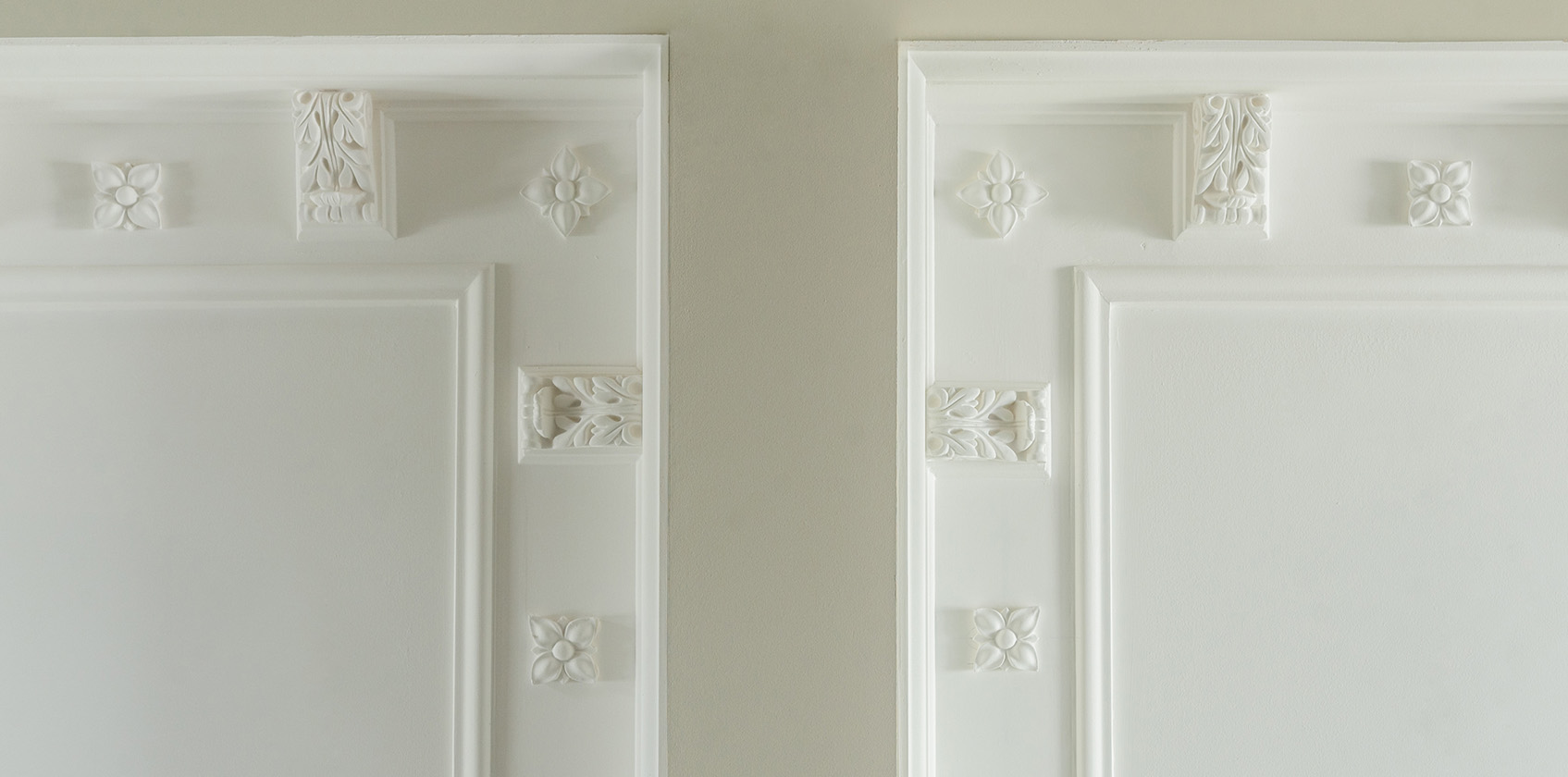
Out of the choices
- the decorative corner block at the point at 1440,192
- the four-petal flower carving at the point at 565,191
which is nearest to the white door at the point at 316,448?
the four-petal flower carving at the point at 565,191

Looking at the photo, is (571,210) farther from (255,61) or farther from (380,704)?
(380,704)

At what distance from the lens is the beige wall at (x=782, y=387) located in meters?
0.92

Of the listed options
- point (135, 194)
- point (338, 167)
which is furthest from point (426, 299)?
point (135, 194)

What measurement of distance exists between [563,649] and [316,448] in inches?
15.4

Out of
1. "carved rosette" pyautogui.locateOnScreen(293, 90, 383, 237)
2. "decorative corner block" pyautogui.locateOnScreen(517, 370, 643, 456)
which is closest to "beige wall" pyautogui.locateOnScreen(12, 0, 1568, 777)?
"decorative corner block" pyautogui.locateOnScreen(517, 370, 643, 456)

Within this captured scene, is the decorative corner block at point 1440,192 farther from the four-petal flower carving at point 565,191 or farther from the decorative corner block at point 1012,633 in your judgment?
the four-petal flower carving at point 565,191

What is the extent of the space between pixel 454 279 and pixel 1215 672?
105 centimetres

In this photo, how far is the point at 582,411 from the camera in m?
1.07

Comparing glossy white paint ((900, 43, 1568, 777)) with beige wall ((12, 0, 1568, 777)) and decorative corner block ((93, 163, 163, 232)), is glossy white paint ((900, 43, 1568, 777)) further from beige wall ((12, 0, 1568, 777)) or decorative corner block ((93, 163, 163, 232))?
decorative corner block ((93, 163, 163, 232))

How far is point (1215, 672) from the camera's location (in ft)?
3.50

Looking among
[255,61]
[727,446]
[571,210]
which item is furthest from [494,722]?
[255,61]

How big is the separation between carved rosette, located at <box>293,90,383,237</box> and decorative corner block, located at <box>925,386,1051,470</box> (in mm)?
712

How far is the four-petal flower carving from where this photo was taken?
3.51 feet

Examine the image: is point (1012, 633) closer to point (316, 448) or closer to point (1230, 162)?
point (1230, 162)
